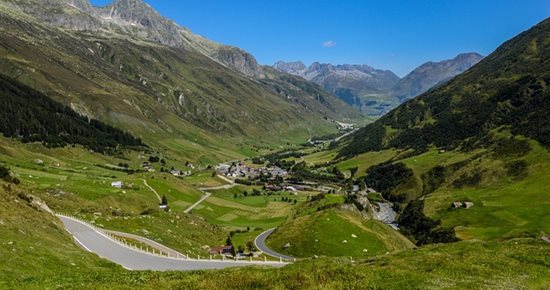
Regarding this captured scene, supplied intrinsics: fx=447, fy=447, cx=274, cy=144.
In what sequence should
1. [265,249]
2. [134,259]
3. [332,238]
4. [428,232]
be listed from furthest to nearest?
1. [428,232]
2. [332,238]
3. [265,249]
4. [134,259]

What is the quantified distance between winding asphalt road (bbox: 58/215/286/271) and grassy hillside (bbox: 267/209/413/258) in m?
43.0

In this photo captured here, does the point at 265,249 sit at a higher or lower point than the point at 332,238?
lower

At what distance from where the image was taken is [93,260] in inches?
2076

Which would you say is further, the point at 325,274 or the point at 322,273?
the point at 322,273

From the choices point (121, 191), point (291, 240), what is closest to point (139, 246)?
point (291, 240)

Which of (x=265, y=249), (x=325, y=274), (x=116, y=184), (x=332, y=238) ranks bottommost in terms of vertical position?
(x=265, y=249)

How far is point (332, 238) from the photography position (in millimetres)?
118000

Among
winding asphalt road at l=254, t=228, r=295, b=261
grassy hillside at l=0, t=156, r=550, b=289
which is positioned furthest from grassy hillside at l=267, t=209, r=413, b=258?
grassy hillside at l=0, t=156, r=550, b=289

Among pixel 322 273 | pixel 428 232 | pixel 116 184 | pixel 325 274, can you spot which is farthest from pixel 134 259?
pixel 428 232

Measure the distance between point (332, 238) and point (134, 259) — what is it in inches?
2543

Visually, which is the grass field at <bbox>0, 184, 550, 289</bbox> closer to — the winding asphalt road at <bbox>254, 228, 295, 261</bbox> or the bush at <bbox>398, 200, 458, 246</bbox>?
the winding asphalt road at <bbox>254, 228, 295, 261</bbox>

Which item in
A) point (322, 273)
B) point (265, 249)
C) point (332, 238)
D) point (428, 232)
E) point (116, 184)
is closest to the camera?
point (322, 273)

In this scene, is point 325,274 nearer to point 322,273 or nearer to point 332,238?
point 322,273

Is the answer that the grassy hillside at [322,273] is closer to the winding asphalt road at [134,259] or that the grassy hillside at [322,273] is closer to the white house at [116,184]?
the winding asphalt road at [134,259]
